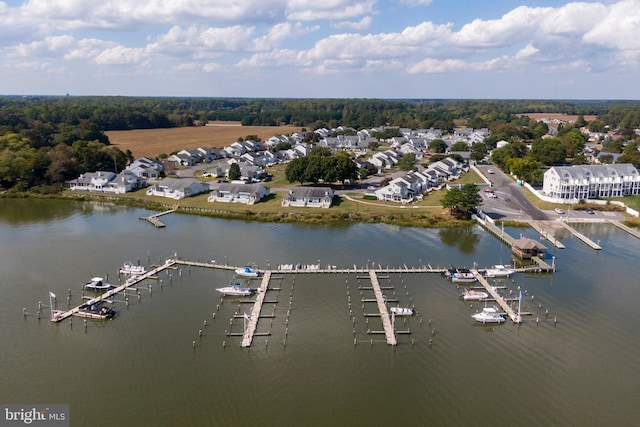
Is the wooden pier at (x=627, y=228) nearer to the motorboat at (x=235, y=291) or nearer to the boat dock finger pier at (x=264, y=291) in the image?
the boat dock finger pier at (x=264, y=291)

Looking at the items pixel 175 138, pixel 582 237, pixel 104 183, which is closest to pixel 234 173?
pixel 104 183

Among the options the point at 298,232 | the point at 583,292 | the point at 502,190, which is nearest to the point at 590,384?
the point at 583,292

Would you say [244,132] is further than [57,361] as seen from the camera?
Yes

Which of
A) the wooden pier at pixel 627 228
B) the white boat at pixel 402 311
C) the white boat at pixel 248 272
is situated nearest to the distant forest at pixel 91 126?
the white boat at pixel 248 272

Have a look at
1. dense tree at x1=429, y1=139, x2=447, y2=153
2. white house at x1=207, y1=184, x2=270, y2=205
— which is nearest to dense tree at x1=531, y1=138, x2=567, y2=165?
dense tree at x1=429, y1=139, x2=447, y2=153

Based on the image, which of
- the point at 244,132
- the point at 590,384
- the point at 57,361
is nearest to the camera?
the point at 590,384

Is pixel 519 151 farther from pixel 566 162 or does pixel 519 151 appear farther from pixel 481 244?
pixel 481 244

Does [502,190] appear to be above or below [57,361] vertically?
above
